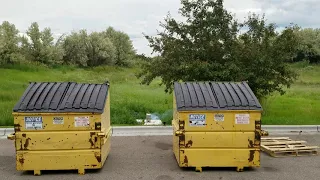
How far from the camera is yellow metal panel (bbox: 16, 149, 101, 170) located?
6.90 m

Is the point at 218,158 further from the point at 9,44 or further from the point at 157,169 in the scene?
the point at 9,44

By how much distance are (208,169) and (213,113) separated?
3.83ft

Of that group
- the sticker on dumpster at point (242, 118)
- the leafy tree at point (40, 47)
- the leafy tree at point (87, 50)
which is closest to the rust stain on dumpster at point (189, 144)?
the sticker on dumpster at point (242, 118)

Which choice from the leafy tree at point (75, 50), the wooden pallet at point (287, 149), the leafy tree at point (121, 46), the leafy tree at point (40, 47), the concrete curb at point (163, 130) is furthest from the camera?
the leafy tree at point (121, 46)

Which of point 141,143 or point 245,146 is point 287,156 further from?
point 141,143

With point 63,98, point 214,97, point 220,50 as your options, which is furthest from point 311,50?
point 63,98

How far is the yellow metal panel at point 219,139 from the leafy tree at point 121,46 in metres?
50.5

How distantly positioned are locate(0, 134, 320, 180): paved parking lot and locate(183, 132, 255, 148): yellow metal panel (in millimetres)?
543

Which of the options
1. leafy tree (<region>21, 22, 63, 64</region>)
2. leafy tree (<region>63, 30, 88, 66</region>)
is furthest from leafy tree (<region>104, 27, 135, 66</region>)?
leafy tree (<region>21, 22, 63, 64</region>)

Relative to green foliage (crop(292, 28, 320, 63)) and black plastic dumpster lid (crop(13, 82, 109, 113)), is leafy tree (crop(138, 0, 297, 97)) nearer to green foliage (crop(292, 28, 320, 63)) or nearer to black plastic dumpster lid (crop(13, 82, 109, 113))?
black plastic dumpster lid (crop(13, 82, 109, 113))

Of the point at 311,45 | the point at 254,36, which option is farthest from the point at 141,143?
the point at 311,45

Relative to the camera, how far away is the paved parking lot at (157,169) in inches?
270

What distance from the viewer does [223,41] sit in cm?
1309

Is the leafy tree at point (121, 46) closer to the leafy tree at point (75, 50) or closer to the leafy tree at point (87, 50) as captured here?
the leafy tree at point (87, 50)
